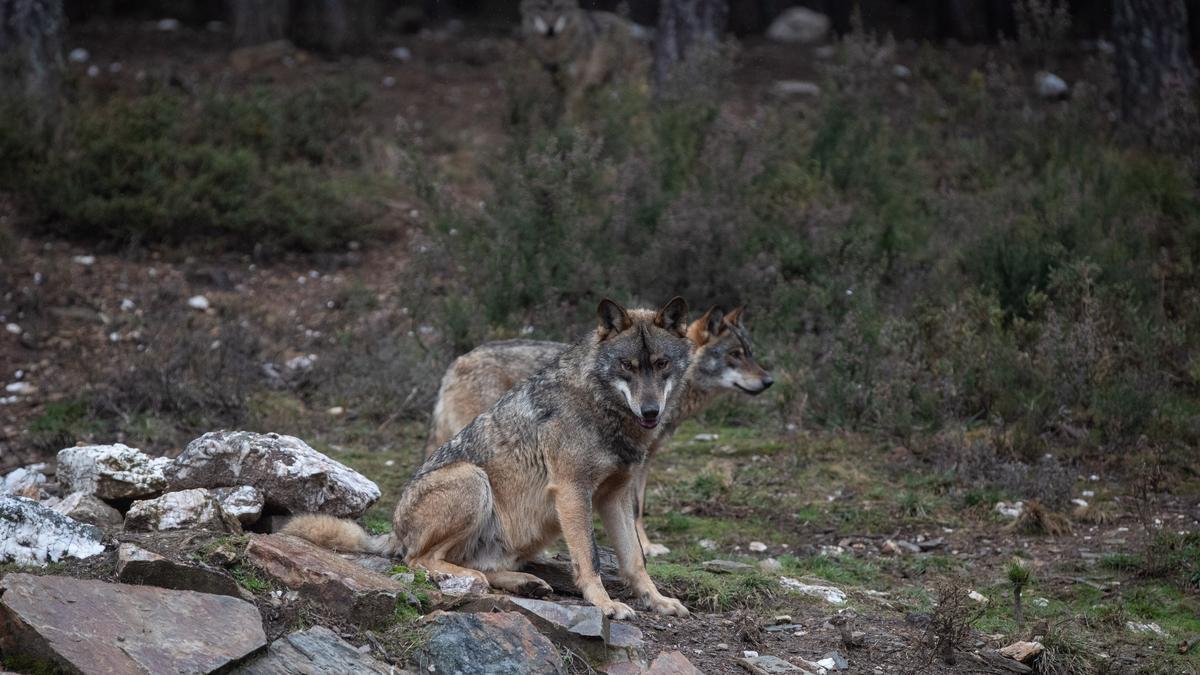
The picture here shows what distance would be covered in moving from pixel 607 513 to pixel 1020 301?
7.22 meters

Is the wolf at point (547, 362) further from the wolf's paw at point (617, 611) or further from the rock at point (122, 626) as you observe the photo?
the rock at point (122, 626)

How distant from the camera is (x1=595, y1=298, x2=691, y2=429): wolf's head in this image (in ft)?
21.8

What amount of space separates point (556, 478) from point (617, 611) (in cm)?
80

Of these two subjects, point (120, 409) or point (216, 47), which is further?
point (216, 47)

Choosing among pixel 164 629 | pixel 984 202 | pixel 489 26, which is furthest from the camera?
pixel 489 26

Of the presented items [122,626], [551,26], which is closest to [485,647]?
[122,626]

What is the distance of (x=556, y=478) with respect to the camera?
21.9ft

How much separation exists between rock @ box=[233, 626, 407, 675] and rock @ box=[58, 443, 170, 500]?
7.52ft

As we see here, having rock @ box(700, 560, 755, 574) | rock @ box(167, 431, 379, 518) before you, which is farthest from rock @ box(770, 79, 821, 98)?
rock @ box(167, 431, 379, 518)

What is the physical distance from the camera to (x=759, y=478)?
10.2 m

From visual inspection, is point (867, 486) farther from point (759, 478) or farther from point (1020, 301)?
point (1020, 301)

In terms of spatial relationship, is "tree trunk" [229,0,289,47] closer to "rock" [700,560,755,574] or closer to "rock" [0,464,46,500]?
"rock" [0,464,46,500]

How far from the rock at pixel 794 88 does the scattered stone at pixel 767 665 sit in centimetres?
1552

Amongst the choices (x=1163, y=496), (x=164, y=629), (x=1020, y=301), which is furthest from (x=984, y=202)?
(x=164, y=629)
